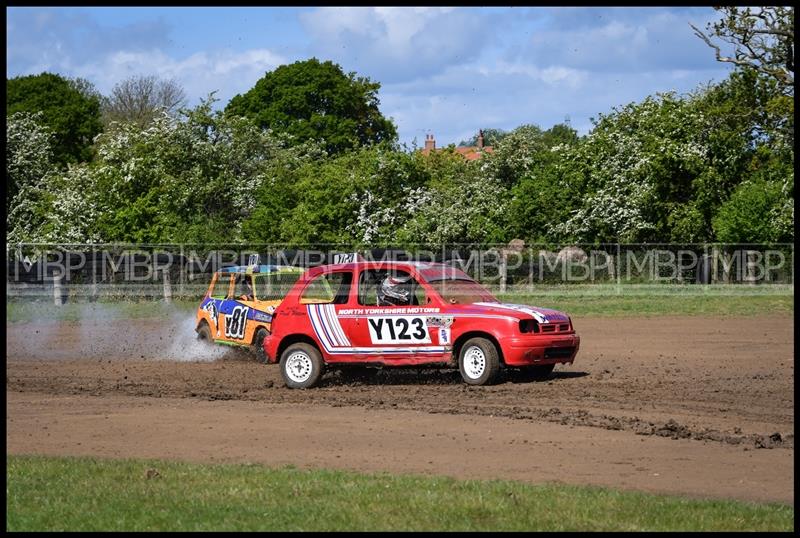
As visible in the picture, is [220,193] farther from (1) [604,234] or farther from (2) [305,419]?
(2) [305,419]

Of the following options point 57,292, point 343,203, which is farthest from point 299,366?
point 343,203

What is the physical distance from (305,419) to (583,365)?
22.1ft

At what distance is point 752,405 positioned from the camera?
14.4 m

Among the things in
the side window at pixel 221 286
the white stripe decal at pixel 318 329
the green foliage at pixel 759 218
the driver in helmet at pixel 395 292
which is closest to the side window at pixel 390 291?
the driver in helmet at pixel 395 292

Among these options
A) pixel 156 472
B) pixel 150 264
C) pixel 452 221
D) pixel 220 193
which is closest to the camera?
pixel 156 472

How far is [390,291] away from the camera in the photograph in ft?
55.3

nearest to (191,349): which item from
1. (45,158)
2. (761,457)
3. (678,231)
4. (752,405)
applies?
(752,405)

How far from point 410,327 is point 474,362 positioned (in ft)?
3.33

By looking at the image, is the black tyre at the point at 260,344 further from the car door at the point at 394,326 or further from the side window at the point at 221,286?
the car door at the point at 394,326

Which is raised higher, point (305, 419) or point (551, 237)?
point (551, 237)

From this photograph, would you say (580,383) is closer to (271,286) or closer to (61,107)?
(271,286)

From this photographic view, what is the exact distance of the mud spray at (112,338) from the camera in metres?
22.4

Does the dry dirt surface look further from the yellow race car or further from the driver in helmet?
the driver in helmet

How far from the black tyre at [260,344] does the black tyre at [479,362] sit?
4.98m
